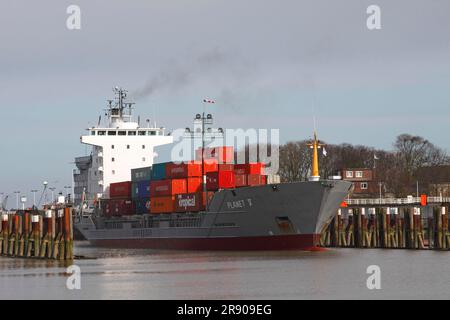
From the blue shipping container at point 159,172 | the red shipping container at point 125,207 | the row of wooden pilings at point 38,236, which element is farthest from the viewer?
the red shipping container at point 125,207

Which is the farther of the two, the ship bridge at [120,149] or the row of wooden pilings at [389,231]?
the ship bridge at [120,149]

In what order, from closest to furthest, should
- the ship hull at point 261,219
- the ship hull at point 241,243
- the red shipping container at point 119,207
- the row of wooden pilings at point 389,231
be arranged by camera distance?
the ship hull at point 261,219, the ship hull at point 241,243, the row of wooden pilings at point 389,231, the red shipping container at point 119,207

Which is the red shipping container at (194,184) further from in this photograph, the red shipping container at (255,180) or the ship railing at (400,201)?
the ship railing at (400,201)

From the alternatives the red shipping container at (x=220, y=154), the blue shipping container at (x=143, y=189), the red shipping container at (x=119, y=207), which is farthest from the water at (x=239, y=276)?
the red shipping container at (x=119, y=207)

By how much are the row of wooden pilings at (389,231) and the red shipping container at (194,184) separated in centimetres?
1061

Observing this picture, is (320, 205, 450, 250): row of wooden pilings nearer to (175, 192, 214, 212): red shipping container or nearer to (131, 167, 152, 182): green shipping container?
(175, 192, 214, 212): red shipping container

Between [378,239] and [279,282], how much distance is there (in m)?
27.8

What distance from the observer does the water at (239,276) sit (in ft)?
125

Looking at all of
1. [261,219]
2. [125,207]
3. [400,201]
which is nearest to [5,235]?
[125,207]

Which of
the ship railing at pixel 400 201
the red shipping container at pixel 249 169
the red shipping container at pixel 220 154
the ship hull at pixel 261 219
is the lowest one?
the ship hull at pixel 261 219
